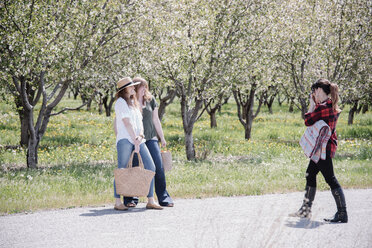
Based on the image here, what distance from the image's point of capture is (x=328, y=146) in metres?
6.04

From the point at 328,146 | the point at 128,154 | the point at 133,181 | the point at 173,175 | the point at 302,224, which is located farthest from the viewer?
the point at 173,175

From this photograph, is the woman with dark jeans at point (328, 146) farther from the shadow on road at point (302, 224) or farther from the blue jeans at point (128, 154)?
the blue jeans at point (128, 154)

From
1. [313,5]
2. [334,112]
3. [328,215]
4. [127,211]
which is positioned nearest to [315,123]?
[334,112]

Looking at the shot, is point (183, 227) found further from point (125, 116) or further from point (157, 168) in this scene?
point (125, 116)

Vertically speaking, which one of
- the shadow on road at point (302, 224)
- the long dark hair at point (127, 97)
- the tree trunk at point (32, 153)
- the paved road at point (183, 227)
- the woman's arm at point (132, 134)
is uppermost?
the long dark hair at point (127, 97)

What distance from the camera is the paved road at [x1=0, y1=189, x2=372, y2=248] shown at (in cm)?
481

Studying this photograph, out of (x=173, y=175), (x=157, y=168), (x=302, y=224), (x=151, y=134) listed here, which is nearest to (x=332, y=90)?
(x=302, y=224)

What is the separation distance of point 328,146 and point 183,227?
8.02 ft

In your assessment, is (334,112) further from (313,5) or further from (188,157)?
(313,5)

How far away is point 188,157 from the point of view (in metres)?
12.7

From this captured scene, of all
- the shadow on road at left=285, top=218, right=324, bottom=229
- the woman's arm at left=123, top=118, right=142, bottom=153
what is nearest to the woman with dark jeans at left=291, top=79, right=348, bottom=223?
the shadow on road at left=285, top=218, right=324, bottom=229

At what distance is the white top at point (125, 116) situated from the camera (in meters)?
6.42

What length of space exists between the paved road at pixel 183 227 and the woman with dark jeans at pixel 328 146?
0.20m

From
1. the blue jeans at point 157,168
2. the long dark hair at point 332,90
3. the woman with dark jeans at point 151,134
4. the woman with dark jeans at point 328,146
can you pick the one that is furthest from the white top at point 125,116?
the long dark hair at point 332,90
